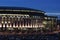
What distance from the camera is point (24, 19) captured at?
5400 cm

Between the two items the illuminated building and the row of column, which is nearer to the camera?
the illuminated building

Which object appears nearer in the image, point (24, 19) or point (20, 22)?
point (24, 19)

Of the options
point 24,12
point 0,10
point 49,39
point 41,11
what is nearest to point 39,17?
point 41,11

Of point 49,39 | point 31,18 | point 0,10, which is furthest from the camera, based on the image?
point 31,18

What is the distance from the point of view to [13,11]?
50.3 meters

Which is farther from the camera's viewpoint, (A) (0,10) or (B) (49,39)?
(A) (0,10)

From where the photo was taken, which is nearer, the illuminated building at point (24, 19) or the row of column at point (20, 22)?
the illuminated building at point (24, 19)

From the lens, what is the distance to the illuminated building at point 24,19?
1967 inches

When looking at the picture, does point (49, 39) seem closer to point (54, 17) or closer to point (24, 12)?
point (24, 12)

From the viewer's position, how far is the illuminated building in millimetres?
49969

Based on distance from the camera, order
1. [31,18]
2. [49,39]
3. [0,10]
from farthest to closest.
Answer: [31,18]
[0,10]
[49,39]

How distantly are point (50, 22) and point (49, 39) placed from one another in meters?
29.2

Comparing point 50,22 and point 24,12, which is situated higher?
point 24,12

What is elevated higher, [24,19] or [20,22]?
[24,19]
